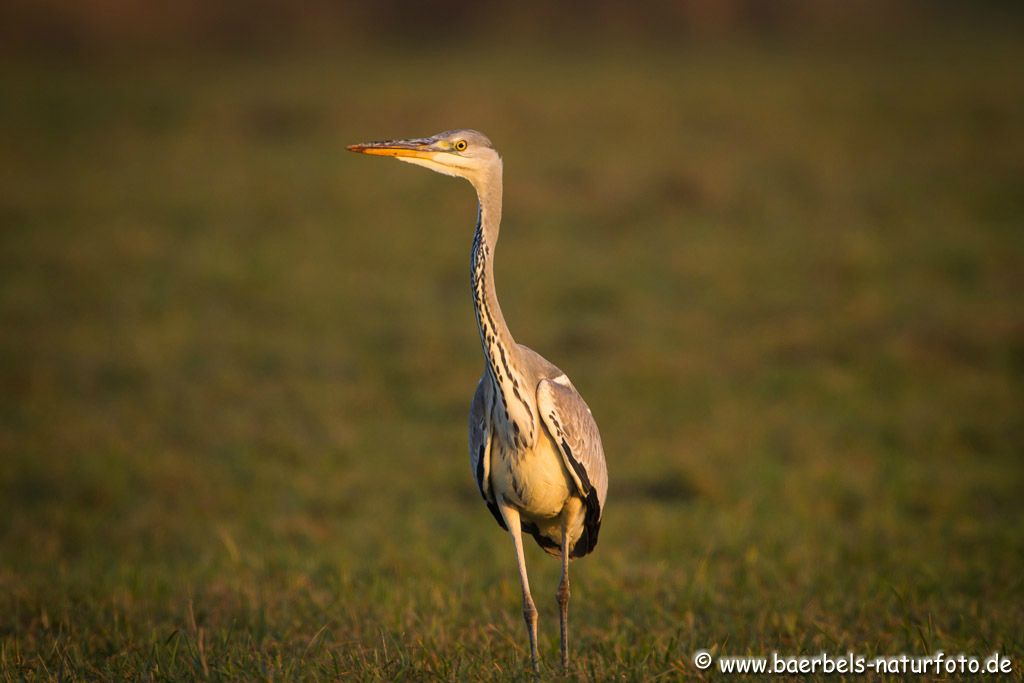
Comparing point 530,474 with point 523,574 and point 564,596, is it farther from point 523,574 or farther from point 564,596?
point 564,596

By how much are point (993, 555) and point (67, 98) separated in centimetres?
1648

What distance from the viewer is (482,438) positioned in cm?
409

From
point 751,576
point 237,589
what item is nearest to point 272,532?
point 237,589

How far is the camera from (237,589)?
504 centimetres

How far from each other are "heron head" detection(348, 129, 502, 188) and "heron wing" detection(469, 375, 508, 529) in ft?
2.38

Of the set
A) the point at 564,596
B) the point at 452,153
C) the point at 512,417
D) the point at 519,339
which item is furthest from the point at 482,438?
the point at 519,339

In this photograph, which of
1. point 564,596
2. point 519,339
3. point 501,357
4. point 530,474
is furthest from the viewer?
point 519,339

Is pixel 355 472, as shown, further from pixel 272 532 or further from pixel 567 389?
pixel 567 389

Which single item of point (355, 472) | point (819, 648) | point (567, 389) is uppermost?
point (567, 389)

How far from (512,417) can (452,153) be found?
0.93m

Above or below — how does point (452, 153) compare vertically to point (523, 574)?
above

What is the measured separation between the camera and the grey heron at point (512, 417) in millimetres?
3930

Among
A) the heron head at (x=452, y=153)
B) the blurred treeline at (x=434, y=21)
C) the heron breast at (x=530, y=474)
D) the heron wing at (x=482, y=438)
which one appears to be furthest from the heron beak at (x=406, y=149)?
the blurred treeline at (x=434, y=21)

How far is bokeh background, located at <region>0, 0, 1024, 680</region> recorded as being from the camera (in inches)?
188
